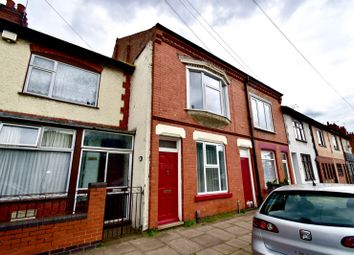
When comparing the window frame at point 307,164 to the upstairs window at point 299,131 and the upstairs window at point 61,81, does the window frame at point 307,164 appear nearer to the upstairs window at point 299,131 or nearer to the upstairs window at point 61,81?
the upstairs window at point 299,131

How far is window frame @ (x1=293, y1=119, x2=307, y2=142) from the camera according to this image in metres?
13.8

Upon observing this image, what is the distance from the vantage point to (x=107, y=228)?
5398 mm

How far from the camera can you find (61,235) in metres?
3.84

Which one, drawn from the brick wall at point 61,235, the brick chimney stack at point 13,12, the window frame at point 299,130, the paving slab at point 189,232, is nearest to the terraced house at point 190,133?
the paving slab at point 189,232

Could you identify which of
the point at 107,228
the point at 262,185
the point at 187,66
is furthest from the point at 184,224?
the point at 187,66

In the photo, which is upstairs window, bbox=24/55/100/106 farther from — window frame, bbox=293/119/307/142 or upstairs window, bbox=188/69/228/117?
window frame, bbox=293/119/307/142

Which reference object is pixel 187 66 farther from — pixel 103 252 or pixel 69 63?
pixel 103 252

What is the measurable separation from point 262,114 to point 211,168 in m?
6.13

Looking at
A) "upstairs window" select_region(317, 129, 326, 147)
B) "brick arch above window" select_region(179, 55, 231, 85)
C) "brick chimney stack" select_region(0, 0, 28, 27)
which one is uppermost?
"brick chimney stack" select_region(0, 0, 28, 27)

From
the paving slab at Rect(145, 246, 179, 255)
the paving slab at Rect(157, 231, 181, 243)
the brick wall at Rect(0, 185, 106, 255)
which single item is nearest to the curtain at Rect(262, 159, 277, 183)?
the paving slab at Rect(157, 231, 181, 243)

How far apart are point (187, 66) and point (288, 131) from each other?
31.0ft

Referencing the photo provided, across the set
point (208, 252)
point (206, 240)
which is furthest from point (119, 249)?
point (206, 240)

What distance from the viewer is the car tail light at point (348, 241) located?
6.84ft

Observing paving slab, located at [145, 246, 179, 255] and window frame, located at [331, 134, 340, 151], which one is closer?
paving slab, located at [145, 246, 179, 255]
